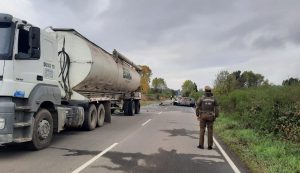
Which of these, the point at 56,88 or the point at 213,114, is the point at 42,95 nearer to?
the point at 56,88

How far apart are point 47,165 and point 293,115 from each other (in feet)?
27.0

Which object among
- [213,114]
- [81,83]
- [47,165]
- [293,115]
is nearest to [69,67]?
[81,83]

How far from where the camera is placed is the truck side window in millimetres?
10148

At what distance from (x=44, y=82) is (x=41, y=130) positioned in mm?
1315

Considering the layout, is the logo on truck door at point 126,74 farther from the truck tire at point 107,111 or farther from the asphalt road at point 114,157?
the asphalt road at point 114,157

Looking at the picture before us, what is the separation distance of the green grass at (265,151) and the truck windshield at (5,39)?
20.3 ft

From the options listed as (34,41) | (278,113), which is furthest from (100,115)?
(34,41)

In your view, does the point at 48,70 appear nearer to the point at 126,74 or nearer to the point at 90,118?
the point at 90,118

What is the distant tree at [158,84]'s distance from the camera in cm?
14638

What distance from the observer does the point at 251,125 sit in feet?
58.4

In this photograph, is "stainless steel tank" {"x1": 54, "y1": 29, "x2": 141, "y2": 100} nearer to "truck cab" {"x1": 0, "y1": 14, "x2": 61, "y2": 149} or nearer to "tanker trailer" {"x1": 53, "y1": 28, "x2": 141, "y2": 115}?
"tanker trailer" {"x1": 53, "y1": 28, "x2": 141, "y2": 115}

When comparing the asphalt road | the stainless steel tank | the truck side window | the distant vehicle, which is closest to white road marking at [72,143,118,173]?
the asphalt road

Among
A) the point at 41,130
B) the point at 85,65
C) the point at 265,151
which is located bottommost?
the point at 265,151

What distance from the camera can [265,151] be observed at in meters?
11.5
